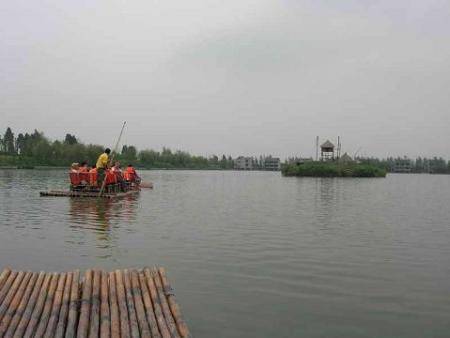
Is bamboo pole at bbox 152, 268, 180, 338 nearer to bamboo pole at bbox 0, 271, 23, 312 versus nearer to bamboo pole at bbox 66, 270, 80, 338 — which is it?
bamboo pole at bbox 66, 270, 80, 338

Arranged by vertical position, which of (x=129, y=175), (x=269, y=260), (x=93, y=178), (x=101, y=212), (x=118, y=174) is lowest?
(x=269, y=260)

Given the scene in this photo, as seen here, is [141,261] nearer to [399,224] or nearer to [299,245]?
[299,245]

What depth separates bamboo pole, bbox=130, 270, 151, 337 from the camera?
5.77 m

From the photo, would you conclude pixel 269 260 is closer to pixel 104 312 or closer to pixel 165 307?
pixel 165 307

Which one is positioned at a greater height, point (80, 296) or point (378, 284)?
point (80, 296)

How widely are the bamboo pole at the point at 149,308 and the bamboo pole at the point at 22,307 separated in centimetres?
149

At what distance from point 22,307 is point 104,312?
3.47 feet

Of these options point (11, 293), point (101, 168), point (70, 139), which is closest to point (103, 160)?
point (101, 168)

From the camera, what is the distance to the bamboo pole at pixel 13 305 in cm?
568

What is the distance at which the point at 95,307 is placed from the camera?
20.0 feet

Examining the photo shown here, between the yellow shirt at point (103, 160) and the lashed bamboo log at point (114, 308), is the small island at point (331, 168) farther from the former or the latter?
the lashed bamboo log at point (114, 308)

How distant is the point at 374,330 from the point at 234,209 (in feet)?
61.2

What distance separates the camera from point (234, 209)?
86.0ft

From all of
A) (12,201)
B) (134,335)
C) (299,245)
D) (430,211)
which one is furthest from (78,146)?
(134,335)
